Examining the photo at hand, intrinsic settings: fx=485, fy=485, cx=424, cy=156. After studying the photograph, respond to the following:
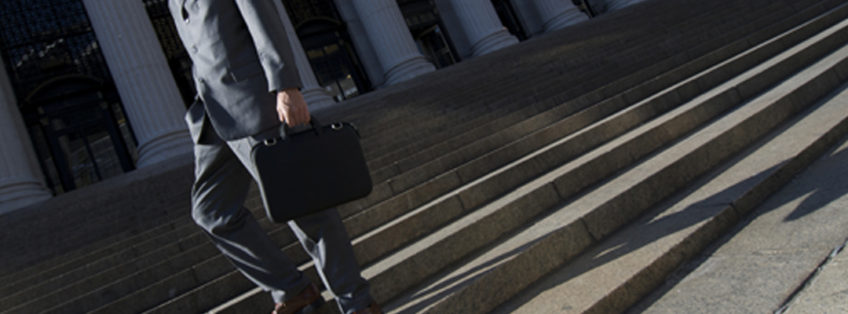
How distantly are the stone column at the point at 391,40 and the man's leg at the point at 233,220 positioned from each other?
1153 centimetres

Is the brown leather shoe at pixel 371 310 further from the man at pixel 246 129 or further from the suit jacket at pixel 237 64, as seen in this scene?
the suit jacket at pixel 237 64

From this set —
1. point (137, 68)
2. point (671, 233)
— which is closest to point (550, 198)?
point (671, 233)

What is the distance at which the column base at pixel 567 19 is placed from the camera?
16.3 meters

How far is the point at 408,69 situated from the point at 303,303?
11752mm

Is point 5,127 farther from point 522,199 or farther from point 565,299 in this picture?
point 565,299

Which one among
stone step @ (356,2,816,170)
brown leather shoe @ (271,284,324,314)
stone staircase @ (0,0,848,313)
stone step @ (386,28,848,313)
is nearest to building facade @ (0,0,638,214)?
stone step @ (356,2,816,170)

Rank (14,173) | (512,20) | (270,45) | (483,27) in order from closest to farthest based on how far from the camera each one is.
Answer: (270,45), (14,173), (483,27), (512,20)

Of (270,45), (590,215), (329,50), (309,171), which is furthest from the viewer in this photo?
(329,50)

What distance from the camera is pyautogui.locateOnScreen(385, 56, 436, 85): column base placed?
13352 mm

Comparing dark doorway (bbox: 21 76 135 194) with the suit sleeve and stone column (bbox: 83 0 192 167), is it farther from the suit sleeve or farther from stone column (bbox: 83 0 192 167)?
the suit sleeve

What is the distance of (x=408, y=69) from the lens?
44.2 ft

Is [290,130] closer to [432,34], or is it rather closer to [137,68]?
[137,68]

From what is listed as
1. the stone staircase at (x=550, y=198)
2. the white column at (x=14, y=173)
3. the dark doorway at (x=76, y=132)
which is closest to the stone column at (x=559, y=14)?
the stone staircase at (x=550, y=198)

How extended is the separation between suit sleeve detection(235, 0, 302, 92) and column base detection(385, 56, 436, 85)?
1149cm
